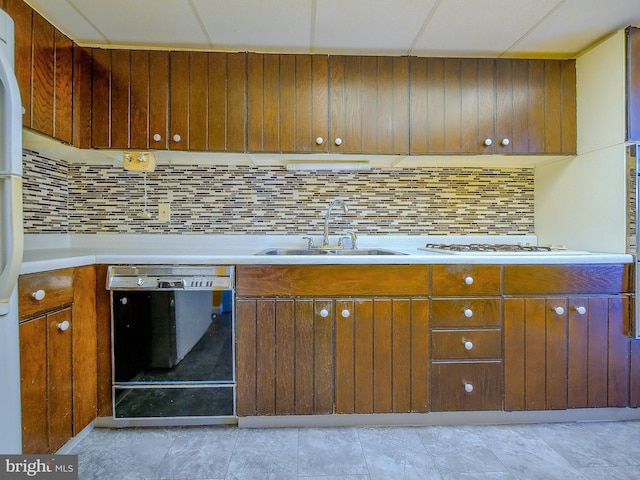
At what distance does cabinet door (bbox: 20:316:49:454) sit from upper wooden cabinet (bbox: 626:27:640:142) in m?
2.70

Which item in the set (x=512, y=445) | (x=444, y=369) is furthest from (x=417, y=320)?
(x=512, y=445)

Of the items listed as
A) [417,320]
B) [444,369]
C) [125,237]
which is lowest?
[444,369]

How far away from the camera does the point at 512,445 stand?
1.45 meters

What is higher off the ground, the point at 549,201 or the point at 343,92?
the point at 343,92

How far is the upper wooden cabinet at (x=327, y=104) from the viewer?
68.5 inches

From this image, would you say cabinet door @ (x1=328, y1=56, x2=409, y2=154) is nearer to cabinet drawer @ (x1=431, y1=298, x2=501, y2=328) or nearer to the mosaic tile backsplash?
the mosaic tile backsplash

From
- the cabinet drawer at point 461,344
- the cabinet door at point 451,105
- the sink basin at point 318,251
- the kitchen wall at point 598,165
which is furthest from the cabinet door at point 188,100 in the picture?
the kitchen wall at point 598,165

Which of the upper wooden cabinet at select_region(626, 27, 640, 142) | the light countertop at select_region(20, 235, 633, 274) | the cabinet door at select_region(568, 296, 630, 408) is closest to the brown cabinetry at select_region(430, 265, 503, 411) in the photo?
the light countertop at select_region(20, 235, 633, 274)

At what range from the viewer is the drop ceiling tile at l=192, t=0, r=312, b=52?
4.70 ft

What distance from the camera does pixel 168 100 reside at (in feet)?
5.62

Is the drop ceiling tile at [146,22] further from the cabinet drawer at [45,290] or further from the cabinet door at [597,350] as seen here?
the cabinet door at [597,350]

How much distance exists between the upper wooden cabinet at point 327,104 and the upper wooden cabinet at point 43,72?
0.87 meters

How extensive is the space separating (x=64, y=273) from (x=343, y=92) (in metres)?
1.56

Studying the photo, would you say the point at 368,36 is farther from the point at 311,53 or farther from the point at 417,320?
the point at 417,320
